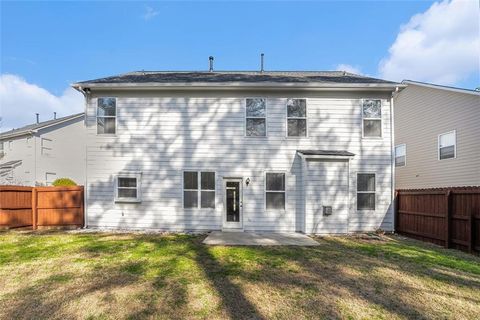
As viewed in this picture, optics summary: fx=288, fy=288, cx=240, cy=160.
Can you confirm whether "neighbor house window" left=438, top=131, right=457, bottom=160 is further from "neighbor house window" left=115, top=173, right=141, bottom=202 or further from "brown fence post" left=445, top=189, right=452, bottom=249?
"neighbor house window" left=115, top=173, right=141, bottom=202

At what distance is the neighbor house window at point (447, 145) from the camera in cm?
1239

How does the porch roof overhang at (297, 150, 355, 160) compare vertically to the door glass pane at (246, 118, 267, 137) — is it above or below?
below

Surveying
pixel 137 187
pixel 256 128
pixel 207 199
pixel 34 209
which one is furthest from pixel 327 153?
pixel 34 209

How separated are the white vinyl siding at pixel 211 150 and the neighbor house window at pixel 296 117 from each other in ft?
0.65

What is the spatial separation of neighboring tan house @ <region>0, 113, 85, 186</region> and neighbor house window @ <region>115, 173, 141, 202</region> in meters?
12.9

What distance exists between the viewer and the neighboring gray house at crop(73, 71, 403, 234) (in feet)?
35.1

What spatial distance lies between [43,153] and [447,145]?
2488cm

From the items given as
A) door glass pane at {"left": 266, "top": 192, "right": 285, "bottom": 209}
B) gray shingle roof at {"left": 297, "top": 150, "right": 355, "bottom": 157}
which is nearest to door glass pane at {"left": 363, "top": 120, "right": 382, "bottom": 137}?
gray shingle roof at {"left": 297, "top": 150, "right": 355, "bottom": 157}

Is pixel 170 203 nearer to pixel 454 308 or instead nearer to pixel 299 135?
pixel 299 135

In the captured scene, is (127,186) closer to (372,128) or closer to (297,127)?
(297,127)

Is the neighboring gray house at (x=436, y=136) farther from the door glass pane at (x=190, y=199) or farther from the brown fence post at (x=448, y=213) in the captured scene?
the door glass pane at (x=190, y=199)

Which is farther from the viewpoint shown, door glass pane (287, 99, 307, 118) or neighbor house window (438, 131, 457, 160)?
neighbor house window (438, 131, 457, 160)

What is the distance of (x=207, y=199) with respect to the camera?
10797 millimetres

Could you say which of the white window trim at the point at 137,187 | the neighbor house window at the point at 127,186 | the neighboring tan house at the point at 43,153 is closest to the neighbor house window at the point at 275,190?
the white window trim at the point at 137,187
